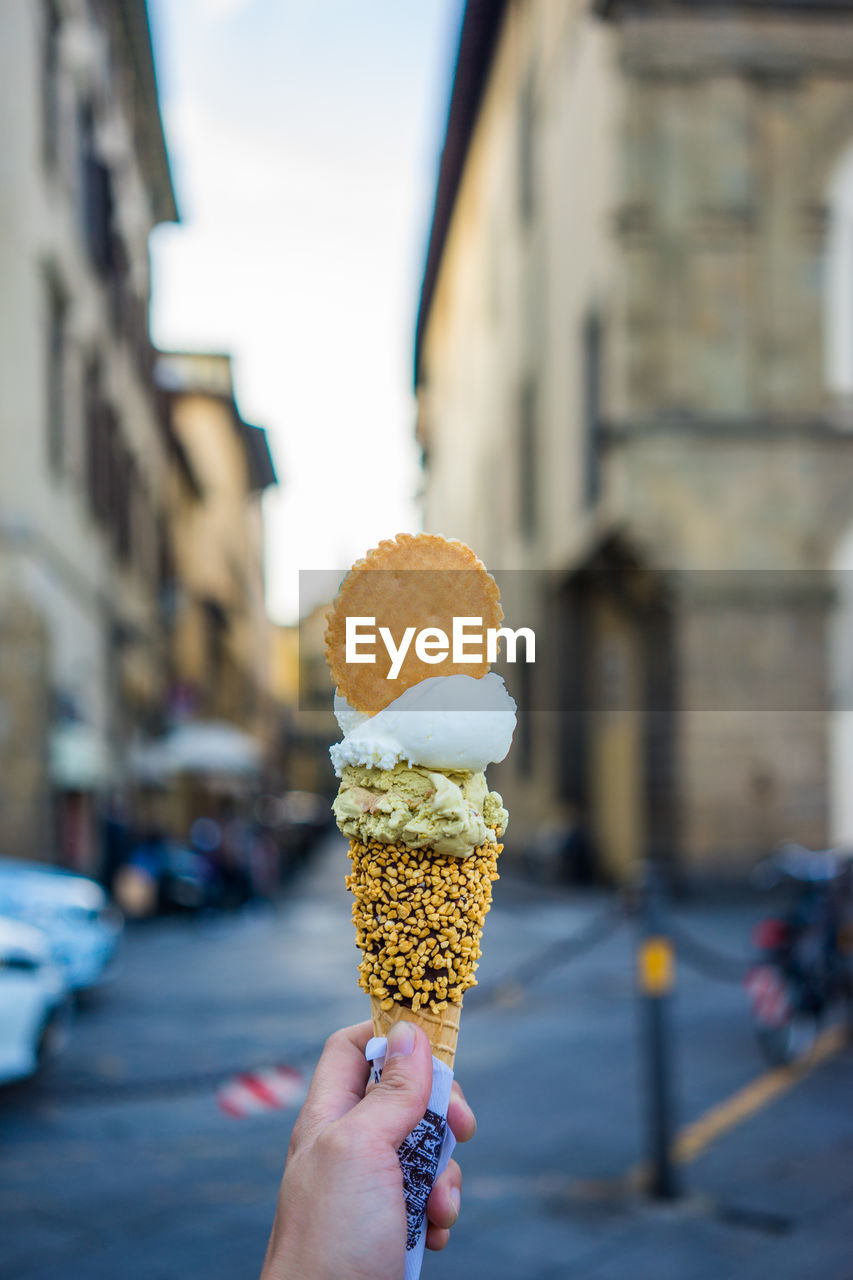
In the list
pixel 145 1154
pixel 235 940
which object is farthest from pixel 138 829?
pixel 145 1154

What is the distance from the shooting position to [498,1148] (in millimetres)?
7027

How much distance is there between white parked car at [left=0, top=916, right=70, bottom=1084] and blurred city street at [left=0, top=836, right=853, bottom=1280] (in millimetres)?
335

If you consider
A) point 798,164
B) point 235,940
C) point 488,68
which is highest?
point 488,68

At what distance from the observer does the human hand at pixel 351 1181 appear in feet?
6.14

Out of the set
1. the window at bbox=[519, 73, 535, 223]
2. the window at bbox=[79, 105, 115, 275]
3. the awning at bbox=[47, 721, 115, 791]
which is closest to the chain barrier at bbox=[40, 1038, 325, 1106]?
the awning at bbox=[47, 721, 115, 791]

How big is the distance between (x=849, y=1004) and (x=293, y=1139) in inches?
329

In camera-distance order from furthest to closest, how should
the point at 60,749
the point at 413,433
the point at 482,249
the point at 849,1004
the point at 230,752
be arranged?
the point at 413,433, the point at 482,249, the point at 230,752, the point at 60,749, the point at 849,1004

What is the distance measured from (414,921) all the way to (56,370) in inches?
674

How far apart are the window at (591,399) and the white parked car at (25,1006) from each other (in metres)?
13.9

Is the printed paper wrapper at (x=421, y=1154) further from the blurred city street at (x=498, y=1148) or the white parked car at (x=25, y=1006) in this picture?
the white parked car at (x=25, y=1006)

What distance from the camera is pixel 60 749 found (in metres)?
17.2

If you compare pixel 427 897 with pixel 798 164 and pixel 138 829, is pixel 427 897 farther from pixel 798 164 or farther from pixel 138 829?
pixel 138 829

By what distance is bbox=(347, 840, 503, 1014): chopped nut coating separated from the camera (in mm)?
2207

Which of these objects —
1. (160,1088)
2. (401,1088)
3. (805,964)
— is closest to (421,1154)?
(401,1088)
